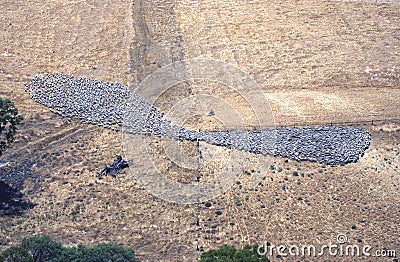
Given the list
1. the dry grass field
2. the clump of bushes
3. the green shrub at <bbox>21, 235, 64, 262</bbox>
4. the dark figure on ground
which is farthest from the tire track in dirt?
the green shrub at <bbox>21, 235, 64, 262</bbox>

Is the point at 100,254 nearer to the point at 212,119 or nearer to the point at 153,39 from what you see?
the point at 212,119

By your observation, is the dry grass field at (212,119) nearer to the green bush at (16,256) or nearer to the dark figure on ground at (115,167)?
the dark figure on ground at (115,167)

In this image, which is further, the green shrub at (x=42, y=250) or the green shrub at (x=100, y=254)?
the green shrub at (x=42, y=250)

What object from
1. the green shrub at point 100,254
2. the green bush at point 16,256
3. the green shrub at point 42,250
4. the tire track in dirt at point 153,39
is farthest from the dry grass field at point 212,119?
the green bush at point 16,256

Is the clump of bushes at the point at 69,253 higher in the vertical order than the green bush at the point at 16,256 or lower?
higher

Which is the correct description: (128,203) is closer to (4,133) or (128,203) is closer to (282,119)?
(4,133)

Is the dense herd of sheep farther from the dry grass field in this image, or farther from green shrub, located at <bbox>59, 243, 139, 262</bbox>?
green shrub, located at <bbox>59, 243, 139, 262</bbox>
